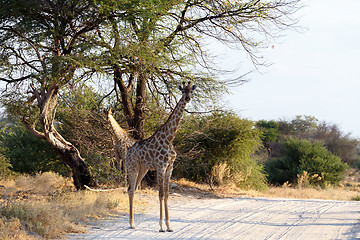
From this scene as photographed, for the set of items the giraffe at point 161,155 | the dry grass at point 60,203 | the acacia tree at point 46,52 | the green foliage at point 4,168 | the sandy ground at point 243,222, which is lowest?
the sandy ground at point 243,222

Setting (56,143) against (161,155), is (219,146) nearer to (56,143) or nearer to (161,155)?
(56,143)

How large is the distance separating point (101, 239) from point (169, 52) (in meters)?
7.30

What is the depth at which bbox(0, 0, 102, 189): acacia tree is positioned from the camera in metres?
10.2

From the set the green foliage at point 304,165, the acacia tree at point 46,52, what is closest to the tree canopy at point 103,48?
the acacia tree at point 46,52

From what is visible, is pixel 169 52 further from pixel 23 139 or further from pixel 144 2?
pixel 23 139

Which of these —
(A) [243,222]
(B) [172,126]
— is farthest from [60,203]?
(A) [243,222]

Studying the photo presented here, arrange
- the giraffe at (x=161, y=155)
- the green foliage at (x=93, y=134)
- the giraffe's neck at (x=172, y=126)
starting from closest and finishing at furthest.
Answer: the giraffe at (x=161, y=155) → the giraffe's neck at (x=172, y=126) → the green foliage at (x=93, y=134)

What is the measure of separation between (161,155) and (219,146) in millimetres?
7763

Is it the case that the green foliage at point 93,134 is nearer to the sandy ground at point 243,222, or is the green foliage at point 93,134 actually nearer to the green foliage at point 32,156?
the sandy ground at point 243,222

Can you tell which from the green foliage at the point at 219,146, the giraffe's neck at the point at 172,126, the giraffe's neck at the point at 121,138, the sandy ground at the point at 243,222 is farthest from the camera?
the green foliage at the point at 219,146

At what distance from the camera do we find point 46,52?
37.6ft

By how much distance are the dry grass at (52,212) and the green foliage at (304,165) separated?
14.0m

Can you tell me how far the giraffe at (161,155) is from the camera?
7664 mm

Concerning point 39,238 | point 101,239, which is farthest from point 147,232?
point 39,238
